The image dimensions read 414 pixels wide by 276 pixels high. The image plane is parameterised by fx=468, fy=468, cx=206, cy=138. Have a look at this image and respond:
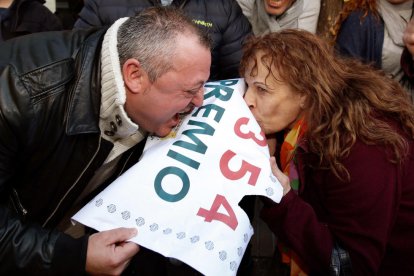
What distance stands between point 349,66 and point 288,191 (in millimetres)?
813

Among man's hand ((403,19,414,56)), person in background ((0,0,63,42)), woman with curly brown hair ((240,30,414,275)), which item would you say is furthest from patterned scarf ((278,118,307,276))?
person in background ((0,0,63,42))

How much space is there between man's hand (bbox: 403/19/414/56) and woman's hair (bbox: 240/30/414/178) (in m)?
0.63

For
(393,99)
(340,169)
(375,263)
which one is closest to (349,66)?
(393,99)

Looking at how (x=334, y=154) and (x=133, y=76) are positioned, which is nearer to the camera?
(x=133, y=76)

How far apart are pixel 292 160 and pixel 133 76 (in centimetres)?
91

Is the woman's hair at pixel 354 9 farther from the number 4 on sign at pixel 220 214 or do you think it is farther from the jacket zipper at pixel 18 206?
the jacket zipper at pixel 18 206

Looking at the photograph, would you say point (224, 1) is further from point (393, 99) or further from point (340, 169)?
point (340, 169)

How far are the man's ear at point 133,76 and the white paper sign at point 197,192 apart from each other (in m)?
0.31

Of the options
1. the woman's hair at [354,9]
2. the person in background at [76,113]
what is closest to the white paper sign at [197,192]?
the person in background at [76,113]

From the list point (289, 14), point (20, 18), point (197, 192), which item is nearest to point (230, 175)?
point (197, 192)

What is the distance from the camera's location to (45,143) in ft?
6.54

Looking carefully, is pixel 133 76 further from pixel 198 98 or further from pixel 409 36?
pixel 409 36

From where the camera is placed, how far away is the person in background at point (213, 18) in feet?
10.1

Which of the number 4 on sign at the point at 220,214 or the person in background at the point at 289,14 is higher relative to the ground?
the person in background at the point at 289,14
